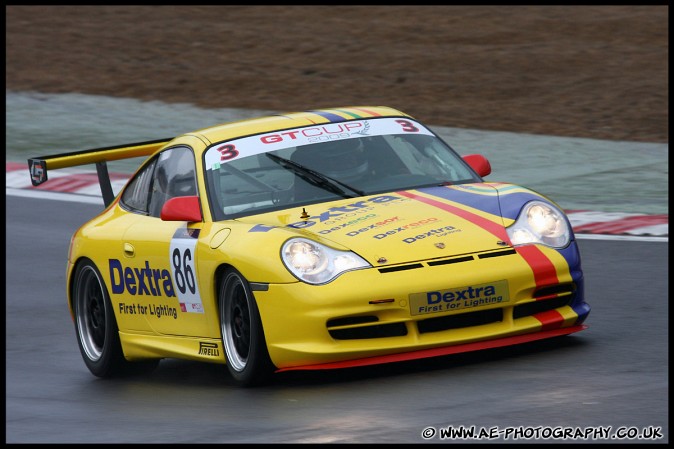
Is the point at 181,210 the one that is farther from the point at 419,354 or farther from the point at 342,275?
the point at 419,354

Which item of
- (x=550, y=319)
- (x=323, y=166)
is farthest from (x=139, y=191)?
(x=550, y=319)

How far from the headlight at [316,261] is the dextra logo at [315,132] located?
4.21 ft

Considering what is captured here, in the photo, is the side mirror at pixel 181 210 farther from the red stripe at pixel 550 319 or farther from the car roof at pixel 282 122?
the red stripe at pixel 550 319

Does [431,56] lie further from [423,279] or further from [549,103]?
[423,279]

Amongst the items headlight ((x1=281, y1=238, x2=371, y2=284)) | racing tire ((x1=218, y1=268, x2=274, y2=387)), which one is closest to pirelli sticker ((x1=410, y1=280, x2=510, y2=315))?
headlight ((x1=281, y1=238, x2=371, y2=284))

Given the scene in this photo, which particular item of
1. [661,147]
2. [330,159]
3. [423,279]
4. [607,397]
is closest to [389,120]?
[330,159]

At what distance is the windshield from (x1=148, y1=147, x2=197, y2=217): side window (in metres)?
0.15

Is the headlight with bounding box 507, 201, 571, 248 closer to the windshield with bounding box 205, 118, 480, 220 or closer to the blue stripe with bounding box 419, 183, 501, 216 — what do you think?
the blue stripe with bounding box 419, 183, 501, 216

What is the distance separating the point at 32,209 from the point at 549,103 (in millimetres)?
6575

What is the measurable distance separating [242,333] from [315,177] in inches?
43.3

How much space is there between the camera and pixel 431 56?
20.2 metres

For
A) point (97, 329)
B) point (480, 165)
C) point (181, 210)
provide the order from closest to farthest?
point (181, 210) < point (480, 165) < point (97, 329)

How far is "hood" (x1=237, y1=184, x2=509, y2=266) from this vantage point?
23.0ft

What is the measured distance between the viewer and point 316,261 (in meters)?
6.96
